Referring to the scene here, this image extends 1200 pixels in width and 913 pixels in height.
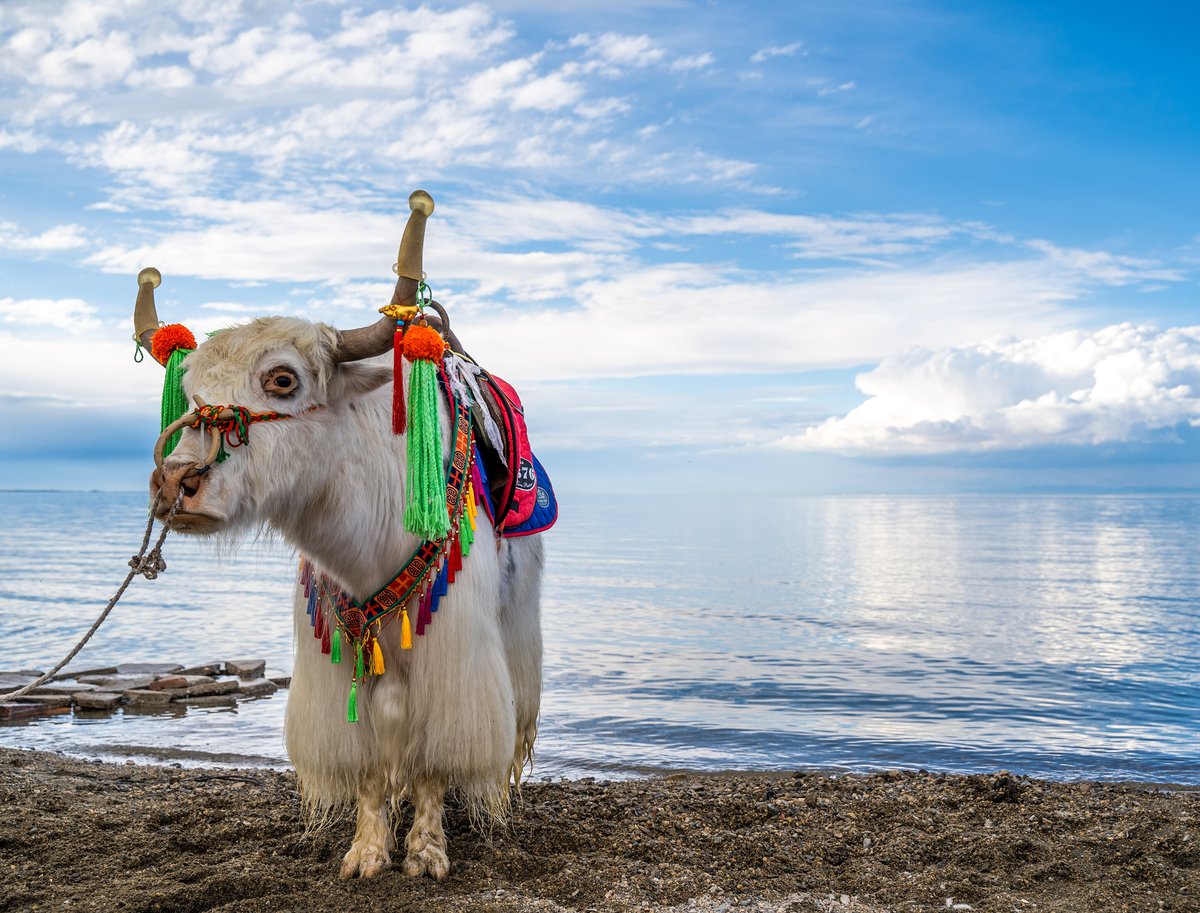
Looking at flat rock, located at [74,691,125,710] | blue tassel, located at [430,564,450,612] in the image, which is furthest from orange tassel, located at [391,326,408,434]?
flat rock, located at [74,691,125,710]

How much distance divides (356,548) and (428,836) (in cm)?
119

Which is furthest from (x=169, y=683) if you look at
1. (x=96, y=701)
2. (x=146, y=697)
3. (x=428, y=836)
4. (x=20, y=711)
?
(x=428, y=836)

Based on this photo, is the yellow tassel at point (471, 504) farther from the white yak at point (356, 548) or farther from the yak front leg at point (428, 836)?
the yak front leg at point (428, 836)

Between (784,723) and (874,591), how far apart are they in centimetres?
1285

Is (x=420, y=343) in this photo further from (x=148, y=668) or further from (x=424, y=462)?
(x=148, y=668)

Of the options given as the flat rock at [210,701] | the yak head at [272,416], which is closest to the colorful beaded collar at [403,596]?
the yak head at [272,416]

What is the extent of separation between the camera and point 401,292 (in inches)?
133

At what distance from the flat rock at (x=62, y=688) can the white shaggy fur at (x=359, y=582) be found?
598cm

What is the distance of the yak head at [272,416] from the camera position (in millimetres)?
3111

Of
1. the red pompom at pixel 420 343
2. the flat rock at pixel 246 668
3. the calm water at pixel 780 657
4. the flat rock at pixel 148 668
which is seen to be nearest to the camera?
the red pompom at pixel 420 343

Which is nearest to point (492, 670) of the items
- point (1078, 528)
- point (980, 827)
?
point (980, 827)

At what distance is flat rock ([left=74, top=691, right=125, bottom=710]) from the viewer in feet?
28.2

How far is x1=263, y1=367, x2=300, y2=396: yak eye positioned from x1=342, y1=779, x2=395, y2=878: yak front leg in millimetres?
1578

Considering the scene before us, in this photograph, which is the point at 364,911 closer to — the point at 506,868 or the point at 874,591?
the point at 506,868
